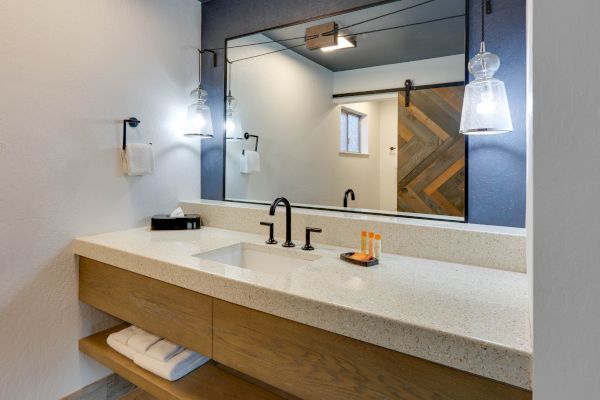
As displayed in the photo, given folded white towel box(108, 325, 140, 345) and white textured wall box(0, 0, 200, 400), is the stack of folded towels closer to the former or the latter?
folded white towel box(108, 325, 140, 345)

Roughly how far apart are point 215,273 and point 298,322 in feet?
1.11

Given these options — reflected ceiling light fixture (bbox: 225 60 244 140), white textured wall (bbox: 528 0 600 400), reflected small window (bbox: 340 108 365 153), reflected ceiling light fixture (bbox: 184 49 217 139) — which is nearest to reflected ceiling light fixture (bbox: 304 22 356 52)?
reflected small window (bbox: 340 108 365 153)

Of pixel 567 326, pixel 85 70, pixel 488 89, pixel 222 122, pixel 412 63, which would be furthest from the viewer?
pixel 222 122

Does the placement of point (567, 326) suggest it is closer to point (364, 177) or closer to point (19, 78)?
point (364, 177)

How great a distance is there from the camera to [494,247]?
1213 millimetres

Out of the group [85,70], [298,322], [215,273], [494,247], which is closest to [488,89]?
[494,247]

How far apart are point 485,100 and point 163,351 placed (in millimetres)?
1581

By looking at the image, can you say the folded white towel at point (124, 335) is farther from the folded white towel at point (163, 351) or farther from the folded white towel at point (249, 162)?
the folded white towel at point (249, 162)

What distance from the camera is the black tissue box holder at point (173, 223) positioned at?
185cm

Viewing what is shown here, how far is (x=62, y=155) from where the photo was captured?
61.4 inches

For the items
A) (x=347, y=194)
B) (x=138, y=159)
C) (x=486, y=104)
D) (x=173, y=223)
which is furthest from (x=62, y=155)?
(x=486, y=104)

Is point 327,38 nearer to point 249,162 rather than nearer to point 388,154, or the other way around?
point 388,154

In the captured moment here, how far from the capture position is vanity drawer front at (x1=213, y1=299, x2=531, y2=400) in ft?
2.43

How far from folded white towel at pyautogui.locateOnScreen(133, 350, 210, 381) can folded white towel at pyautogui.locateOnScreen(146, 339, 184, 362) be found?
0.01 m
